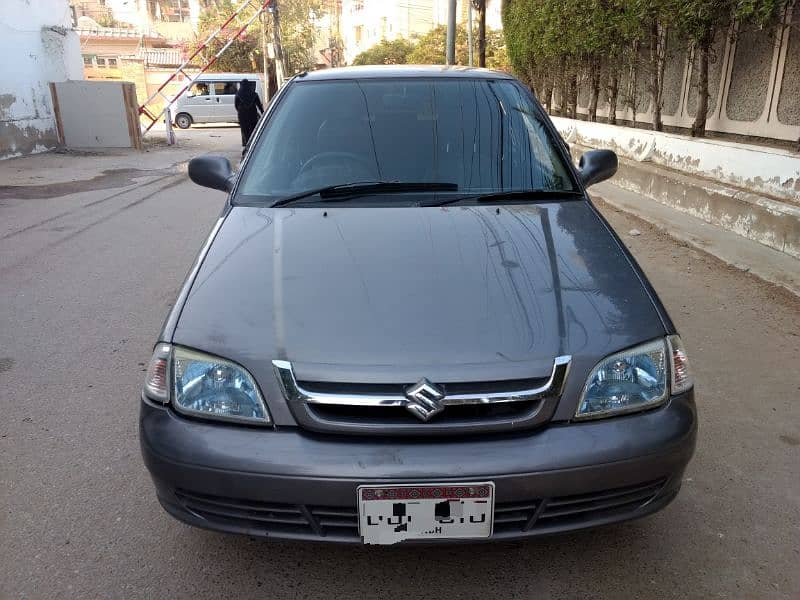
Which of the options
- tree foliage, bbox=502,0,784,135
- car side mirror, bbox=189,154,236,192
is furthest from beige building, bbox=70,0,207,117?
car side mirror, bbox=189,154,236,192

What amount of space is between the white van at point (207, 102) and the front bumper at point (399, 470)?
2627 cm

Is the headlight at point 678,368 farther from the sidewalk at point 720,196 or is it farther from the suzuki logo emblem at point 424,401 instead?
the sidewalk at point 720,196

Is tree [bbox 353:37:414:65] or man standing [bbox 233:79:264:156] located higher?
tree [bbox 353:37:414:65]

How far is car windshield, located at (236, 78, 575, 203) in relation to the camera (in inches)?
113

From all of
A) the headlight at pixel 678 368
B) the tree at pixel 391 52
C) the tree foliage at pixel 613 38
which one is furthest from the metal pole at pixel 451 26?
the tree at pixel 391 52

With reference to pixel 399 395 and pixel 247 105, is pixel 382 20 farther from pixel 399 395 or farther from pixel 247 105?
pixel 399 395

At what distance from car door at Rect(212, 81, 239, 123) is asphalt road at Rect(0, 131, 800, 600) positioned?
2330 centimetres

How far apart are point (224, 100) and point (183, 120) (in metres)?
1.93

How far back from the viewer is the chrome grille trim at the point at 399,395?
5.77ft

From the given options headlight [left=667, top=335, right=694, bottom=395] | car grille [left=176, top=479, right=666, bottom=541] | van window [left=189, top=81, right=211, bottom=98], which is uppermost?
van window [left=189, top=81, right=211, bottom=98]

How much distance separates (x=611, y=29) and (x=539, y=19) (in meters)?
3.33

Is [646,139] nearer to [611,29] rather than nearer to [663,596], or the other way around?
[611,29]

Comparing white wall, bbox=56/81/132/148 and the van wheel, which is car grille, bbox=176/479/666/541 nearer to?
white wall, bbox=56/81/132/148

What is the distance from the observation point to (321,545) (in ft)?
7.28
